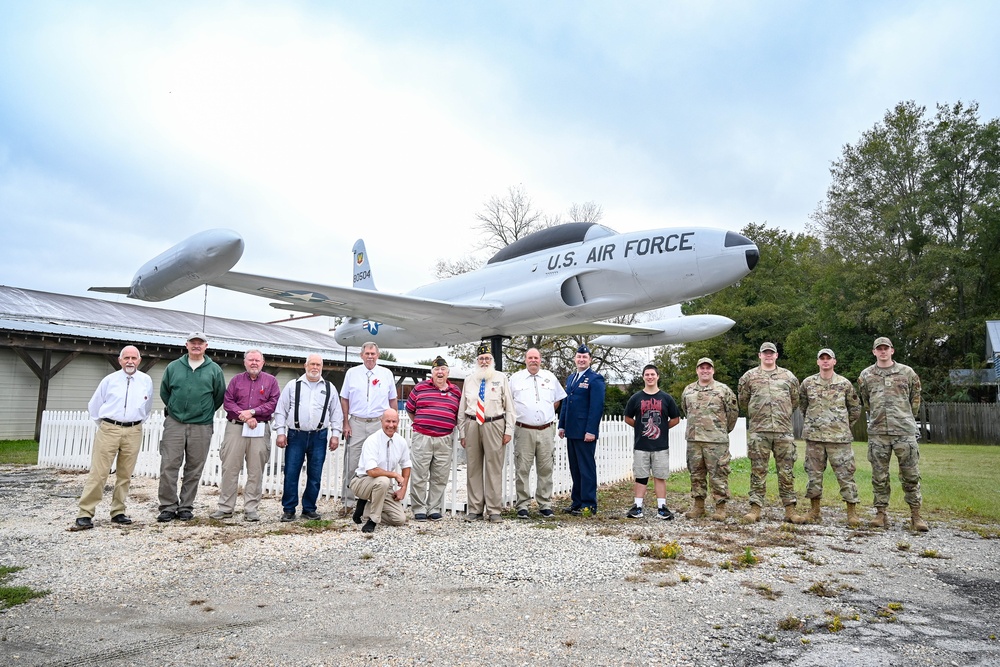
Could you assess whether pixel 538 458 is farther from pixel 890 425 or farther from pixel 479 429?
pixel 890 425

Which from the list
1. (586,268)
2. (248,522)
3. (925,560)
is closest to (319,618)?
(248,522)

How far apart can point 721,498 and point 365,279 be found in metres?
12.4

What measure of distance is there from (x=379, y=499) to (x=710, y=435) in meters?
3.34

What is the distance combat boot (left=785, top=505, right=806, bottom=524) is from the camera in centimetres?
614

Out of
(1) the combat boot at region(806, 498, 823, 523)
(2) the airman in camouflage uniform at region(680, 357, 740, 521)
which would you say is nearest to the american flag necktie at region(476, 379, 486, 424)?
(2) the airman in camouflage uniform at region(680, 357, 740, 521)

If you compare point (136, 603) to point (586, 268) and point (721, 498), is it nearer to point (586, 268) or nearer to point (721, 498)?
point (721, 498)

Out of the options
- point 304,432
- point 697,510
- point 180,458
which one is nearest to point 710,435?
point 697,510

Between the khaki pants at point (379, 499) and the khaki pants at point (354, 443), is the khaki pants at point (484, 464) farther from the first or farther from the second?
the khaki pants at point (354, 443)

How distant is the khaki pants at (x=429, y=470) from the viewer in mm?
6504

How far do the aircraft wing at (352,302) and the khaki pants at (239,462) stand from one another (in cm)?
332

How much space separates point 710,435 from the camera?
6.45 meters

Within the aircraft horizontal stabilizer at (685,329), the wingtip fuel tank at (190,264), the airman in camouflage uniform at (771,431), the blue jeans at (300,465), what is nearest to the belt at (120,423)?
the blue jeans at (300,465)

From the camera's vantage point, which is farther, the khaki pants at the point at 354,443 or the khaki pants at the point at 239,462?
the khaki pants at the point at 354,443

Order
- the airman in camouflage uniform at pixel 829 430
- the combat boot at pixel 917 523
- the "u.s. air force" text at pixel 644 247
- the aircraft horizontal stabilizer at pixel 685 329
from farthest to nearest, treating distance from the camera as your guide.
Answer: the aircraft horizontal stabilizer at pixel 685 329, the "u.s. air force" text at pixel 644 247, the airman in camouflage uniform at pixel 829 430, the combat boot at pixel 917 523
